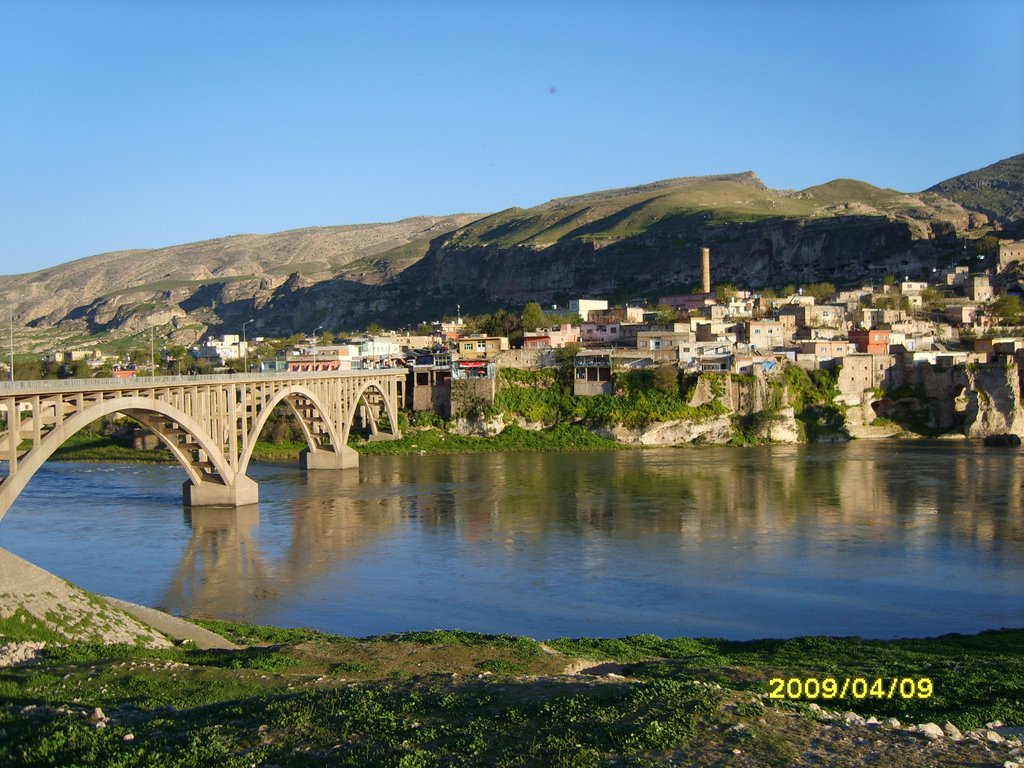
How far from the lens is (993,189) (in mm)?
175625

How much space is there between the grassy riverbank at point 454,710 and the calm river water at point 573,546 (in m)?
5.17

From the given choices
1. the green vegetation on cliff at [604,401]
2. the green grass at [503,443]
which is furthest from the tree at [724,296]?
the green grass at [503,443]

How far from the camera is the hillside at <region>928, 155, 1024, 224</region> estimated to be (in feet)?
533

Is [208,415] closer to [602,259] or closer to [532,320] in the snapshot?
[532,320]

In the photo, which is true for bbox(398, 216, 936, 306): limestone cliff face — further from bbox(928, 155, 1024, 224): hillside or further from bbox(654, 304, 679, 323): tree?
bbox(928, 155, 1024, 224): hillside

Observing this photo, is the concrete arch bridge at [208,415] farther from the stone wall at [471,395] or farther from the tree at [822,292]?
the tree at [822,292]

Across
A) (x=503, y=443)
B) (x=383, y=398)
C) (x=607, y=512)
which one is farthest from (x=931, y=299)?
(x=607, y=512)

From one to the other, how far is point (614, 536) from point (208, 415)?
45.1ft

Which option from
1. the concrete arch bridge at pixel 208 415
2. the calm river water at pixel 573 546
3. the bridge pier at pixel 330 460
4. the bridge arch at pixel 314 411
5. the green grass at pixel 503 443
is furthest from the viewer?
the green grass at pixel 503 443

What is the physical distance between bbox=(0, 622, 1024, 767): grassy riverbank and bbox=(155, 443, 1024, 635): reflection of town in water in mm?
5667

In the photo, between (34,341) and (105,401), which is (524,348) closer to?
(105,401)

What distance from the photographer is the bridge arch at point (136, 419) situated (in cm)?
2231

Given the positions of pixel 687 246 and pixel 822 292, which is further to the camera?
pixel 687 246

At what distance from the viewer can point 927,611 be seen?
2092 centimetres
